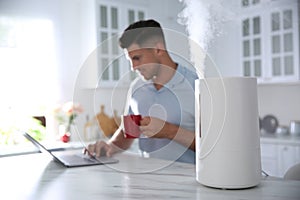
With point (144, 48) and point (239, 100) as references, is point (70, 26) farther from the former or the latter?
point (239, 100)

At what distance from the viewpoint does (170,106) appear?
3.78 ft

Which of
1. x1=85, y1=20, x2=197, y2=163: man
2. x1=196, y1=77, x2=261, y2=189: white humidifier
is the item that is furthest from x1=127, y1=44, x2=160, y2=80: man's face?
x1=196, y1=77, x2=261, y2=189: white humidifier

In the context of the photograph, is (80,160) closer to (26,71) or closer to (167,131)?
(167,131)

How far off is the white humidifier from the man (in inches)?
9.3

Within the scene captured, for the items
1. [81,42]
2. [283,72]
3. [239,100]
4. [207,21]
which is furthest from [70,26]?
[239,100]

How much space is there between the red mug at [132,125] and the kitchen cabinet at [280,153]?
1.77 m

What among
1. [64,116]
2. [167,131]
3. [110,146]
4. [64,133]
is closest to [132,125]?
[167,131]

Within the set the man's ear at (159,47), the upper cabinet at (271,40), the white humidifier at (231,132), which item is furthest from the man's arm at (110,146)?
the upper cabinet at (271,40)

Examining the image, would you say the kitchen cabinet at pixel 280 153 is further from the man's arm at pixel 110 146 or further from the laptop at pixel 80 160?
the laptop at pixel 80 160

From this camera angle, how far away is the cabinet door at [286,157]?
2522 mm

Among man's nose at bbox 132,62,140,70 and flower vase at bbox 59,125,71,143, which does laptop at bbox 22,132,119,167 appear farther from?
flower vase at bbox 59,125,71,143

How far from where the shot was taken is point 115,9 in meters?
3.22

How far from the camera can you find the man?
0.97m

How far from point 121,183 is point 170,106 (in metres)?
0.42
